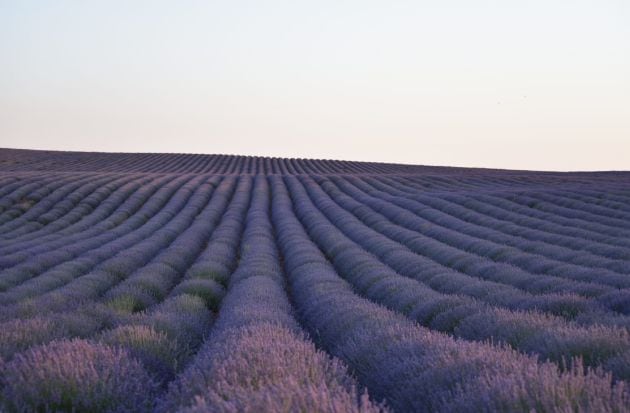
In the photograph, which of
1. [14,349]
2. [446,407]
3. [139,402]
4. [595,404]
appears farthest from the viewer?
[14,349]

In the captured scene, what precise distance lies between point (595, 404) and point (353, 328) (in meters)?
4.04

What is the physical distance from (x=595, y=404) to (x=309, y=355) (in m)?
2.01

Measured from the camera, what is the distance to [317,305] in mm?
8781

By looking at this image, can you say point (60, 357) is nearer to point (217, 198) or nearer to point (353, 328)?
point (353, 328)

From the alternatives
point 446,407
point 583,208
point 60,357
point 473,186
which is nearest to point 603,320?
point 446,407

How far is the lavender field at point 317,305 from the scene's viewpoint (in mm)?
3607

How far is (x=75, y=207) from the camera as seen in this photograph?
1037 inches

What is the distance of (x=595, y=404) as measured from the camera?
8.64ft

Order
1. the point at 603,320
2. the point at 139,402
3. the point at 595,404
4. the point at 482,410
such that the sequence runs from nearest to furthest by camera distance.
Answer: the point at 595,404
the point at 482,410
the point at 139,402
the point at 603,320

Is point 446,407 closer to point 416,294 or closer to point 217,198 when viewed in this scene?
point 416,294

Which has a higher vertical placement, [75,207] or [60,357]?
[60,357]

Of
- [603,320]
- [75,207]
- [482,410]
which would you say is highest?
[482,410]

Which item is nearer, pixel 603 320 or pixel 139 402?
pixel 139 402

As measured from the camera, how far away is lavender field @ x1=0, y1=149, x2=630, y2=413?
3607 millimetres
